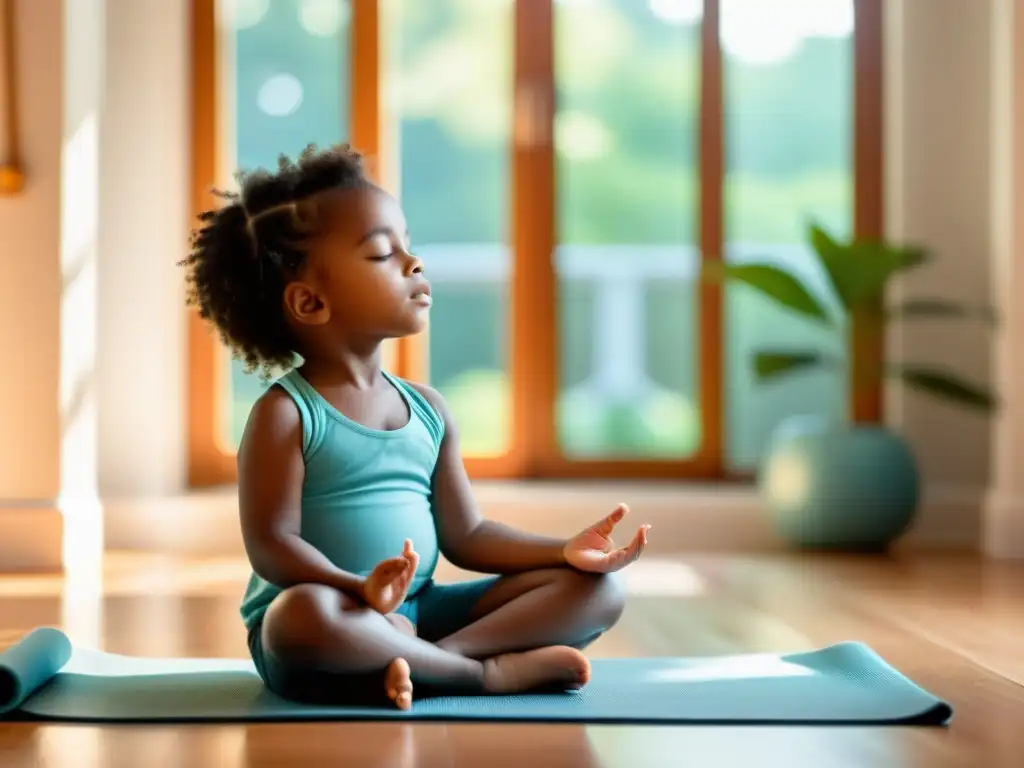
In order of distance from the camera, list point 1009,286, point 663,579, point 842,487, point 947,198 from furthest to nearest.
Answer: point 947,198
point 1009,286
point 842,487
point 663,579

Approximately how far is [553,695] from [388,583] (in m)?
0.31

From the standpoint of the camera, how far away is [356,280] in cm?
187

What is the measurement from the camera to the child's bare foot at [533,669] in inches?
73.3

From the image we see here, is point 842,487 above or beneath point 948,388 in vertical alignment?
beneath

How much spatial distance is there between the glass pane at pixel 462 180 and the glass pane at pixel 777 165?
2.33 ft

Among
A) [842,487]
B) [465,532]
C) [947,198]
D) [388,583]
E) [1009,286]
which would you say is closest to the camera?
[388,583]

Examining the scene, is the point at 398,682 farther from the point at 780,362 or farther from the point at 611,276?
the point at 611,276

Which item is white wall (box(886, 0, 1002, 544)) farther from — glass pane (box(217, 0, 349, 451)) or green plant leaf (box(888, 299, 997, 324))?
glass pane (box(217, 0, 349, 451))

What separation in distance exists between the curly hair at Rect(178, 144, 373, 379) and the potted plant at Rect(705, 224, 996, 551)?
87.7 inches

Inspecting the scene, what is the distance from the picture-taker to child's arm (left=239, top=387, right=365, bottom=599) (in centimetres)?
175

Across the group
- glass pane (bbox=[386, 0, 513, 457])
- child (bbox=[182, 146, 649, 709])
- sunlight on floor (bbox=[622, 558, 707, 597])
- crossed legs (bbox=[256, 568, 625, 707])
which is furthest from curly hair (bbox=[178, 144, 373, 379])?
glass pane (bbox=[386, 0, 513, 457])

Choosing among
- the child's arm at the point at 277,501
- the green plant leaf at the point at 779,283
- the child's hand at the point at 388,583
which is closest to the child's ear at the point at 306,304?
the child's arm at the point at 277,501

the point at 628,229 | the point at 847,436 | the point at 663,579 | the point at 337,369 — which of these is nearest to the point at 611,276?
the point at 628,229

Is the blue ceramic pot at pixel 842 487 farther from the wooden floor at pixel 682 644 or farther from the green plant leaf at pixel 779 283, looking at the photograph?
the green plant leaf at pixel 779 283
